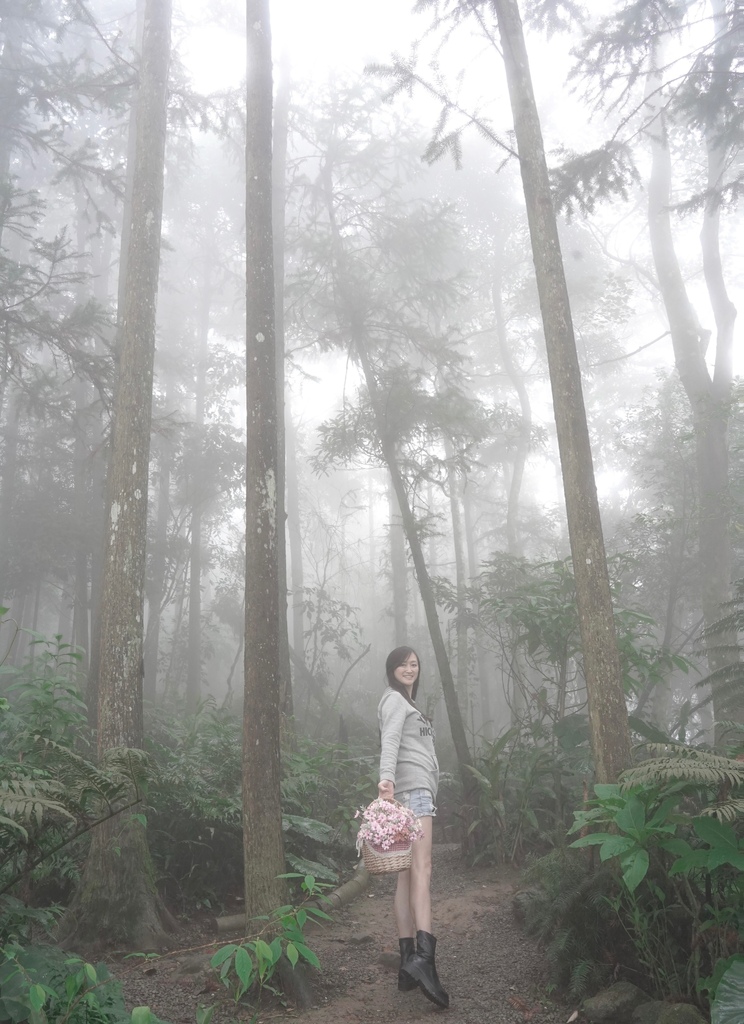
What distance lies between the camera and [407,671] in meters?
5.21

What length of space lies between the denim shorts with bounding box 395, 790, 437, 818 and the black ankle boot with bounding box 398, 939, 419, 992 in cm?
77

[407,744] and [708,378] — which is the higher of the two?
[708,378]

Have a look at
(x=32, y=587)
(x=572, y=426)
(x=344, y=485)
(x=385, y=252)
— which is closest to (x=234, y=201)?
(x=385, y=252)

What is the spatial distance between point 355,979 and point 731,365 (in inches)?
609

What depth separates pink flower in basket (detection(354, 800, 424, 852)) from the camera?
4430 mm

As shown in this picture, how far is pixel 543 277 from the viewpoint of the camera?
6.31m

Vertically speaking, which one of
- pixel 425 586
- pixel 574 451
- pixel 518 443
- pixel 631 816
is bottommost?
pixel 631 816

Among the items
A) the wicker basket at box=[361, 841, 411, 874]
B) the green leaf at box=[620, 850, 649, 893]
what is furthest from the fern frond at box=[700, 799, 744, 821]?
the wicker basket at box=[361, 841, 411, 874]

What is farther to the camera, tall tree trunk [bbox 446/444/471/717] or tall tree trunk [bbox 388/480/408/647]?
tall tree trunk [bbox 388/480/408/647]

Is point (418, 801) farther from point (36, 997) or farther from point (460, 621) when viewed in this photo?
point (460, 621)

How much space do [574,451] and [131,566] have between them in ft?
12.8

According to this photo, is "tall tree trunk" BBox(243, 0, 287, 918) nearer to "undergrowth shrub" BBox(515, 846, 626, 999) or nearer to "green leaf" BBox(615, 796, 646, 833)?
"undergrowth shrub" BBox(515, 846, 626, 999)

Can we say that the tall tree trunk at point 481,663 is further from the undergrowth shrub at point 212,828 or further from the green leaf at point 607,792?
the green leaf at point 607,792

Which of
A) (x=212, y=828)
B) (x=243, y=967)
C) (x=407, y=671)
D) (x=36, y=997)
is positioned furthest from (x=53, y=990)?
(x=212, y=828)
